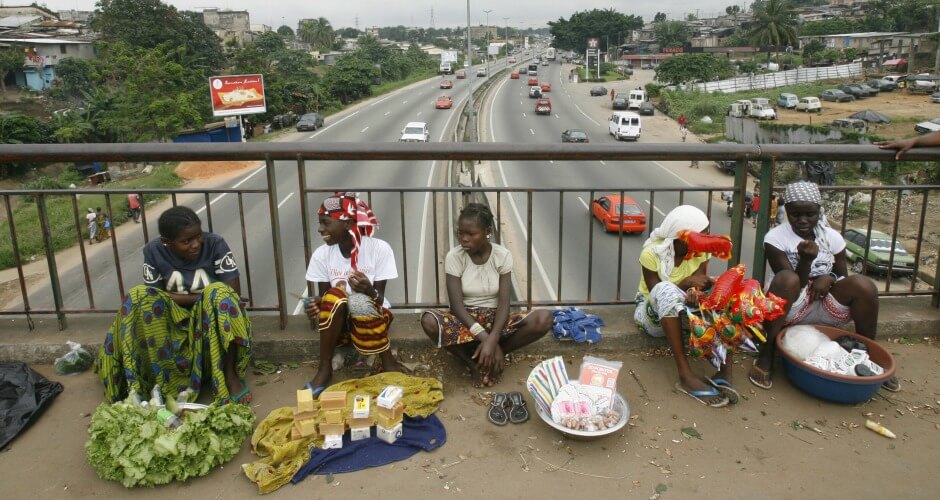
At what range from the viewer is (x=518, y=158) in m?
3.66

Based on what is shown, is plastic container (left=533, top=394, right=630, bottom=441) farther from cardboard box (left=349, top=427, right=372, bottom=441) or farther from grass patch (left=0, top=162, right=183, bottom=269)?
grass patch (left=0, top=162, right=183, bottom=269)

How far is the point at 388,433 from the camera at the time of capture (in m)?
3.03

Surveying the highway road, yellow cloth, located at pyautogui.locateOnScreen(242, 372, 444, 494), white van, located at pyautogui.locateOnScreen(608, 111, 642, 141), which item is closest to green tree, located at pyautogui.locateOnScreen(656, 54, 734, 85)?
the highway road

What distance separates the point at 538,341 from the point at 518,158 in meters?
1.12

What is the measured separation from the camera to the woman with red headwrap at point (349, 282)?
3.47 meters

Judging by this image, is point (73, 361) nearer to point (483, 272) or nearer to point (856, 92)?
point (483, 272)

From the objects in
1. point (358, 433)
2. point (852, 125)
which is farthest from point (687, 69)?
point (358, 433)

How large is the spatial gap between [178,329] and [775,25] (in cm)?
9260

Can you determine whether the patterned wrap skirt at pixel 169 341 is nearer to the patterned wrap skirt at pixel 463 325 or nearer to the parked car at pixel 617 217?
the patterned wrap skirt at pixel 463 325

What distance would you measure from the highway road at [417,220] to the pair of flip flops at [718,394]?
2.61 meters

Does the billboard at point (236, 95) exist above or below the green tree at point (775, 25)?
below

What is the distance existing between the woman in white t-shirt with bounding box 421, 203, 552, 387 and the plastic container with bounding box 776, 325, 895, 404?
4.37 ft

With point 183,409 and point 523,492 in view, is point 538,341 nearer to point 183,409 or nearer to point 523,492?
point 523,492

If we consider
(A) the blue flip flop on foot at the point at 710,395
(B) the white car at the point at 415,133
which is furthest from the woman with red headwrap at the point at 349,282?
(B) the white car at the point at 415,133
